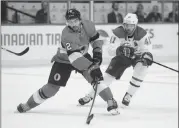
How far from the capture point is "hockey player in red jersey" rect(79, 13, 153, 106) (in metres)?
4.39

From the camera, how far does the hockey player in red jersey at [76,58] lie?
383 cm

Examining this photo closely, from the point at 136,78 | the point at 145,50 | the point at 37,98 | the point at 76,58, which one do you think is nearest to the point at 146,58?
the point at 145,50

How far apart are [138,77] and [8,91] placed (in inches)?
61.8

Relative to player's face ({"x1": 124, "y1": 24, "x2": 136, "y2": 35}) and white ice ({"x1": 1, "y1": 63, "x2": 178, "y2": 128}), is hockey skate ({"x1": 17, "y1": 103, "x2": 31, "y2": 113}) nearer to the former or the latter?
white ice ({"x1": 1, "y1": 63, "x2": 178, "y2": 128})

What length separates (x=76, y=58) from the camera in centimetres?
381

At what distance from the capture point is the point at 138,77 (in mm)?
4531

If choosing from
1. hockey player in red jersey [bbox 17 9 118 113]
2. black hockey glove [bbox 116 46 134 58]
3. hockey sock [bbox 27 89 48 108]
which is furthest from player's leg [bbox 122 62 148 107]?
hockey sock [bbox 27 89 48 108]

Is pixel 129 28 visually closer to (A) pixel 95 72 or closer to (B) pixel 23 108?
(A) pixel 95 72

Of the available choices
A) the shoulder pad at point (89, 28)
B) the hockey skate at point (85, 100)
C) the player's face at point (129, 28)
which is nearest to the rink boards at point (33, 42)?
the hockey skate at point (85, 100)

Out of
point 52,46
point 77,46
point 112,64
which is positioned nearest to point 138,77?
point 112,64

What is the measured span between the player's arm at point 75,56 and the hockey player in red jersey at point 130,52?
0.61 meters

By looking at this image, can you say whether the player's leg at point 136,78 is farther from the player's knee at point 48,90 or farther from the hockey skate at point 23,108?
the hockey skate at point 23,108

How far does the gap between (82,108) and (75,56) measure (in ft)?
2.52

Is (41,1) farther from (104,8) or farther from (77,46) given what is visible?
(77,46)
